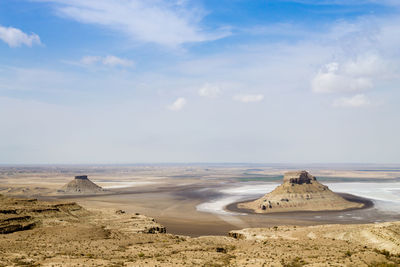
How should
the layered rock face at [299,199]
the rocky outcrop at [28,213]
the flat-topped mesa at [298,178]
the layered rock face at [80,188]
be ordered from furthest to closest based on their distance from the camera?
the layered rock face at [80,188]
the flat-topped mesa at [298,178]
the layered rock face at [299,199]
the rocky outcrop at [28,213]

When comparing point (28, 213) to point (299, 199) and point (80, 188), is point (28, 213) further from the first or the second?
point (80, 188)

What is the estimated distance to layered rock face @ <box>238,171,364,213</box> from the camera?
96500mm

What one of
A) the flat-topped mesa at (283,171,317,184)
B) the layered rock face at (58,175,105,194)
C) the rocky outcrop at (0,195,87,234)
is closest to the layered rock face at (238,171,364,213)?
the flat-topped mesa at (283,171,317,184)

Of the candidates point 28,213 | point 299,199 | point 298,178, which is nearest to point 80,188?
point 298,178

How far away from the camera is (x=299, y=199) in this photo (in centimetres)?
9981

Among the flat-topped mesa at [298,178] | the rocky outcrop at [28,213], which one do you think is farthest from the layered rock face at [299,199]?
the rocky outcrop at [28,213]

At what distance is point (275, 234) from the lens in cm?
4478

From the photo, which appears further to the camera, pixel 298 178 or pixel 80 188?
pixel 80 188

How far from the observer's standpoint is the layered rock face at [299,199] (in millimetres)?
96500

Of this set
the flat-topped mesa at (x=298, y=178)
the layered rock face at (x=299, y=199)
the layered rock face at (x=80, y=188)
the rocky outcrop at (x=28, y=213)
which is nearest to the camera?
the rocky outcrop at (x=28, y=213)

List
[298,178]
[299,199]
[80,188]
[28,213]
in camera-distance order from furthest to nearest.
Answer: [80,188], [298,178], [299,199], [28,213]

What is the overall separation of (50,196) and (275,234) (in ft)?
382

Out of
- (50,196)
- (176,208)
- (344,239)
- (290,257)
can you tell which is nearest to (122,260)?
(290,257)

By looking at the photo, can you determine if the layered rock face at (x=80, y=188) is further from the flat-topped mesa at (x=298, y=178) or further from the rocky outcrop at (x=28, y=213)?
the rocky outcrop at (x=28, y=213)
